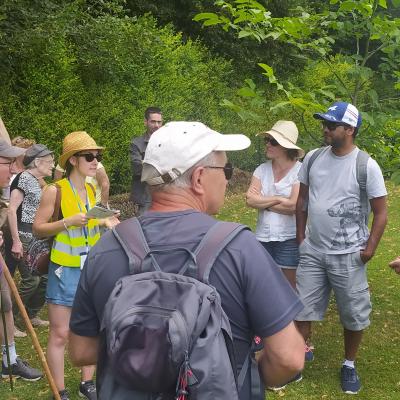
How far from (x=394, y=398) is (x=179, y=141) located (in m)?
3.47

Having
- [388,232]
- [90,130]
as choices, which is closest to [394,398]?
[388,232]

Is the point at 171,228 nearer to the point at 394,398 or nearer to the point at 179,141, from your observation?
the point at 179,141

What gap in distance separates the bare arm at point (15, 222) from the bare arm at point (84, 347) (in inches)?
139

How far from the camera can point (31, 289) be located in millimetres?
6062

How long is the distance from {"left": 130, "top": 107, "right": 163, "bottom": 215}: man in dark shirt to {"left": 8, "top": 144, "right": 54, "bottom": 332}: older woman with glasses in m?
1.81

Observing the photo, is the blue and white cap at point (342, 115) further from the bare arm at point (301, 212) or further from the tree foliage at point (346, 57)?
the bare arm at point (301, 212)

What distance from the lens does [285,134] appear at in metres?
5.24

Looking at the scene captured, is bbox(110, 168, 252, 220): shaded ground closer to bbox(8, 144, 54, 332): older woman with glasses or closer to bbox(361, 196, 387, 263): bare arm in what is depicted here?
bbox(8, 144, 54, 332): older woman with glasses

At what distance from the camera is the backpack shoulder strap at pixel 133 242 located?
80.0 inches

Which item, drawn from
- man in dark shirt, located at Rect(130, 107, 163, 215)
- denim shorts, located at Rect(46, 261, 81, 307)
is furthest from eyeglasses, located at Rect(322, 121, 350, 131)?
man in dark shirt, located at Rect(130, 107, 163, 215)

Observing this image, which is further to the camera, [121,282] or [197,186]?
[197,186]

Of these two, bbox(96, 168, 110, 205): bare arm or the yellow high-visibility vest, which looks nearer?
the yellow high-visibility vest

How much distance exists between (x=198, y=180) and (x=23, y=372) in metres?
3.56

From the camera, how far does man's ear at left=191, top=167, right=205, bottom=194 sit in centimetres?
216
